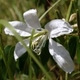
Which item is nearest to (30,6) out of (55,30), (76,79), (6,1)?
(6,1)

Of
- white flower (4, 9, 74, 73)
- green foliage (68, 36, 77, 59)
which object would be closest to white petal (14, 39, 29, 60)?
white flower (4, 9, 74, 73)

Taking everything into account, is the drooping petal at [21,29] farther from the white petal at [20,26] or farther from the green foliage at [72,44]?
the green foliage at [72,44]

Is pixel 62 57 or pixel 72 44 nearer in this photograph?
pixel 62 57

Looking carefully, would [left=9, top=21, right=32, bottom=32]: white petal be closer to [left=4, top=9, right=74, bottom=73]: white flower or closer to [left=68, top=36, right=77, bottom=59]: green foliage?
[left=4, top=9, right=74, bottom=73]: white flower

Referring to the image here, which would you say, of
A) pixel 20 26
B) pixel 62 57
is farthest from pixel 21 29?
pixel 62 57

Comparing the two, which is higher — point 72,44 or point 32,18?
point 32,18

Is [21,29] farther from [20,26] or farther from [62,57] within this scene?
[62,57]
